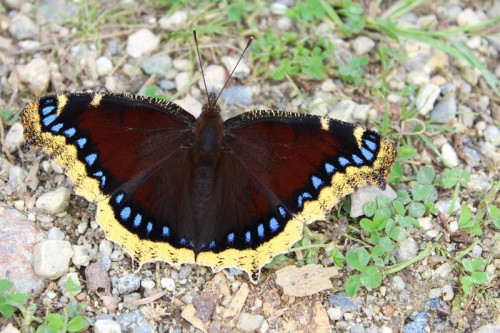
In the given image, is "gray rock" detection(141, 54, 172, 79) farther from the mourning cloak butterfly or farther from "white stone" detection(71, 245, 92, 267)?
"white stone" detection(71, 245, 92, 267)

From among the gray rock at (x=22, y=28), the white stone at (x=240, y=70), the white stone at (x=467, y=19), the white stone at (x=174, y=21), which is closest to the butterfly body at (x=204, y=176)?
the white stone at (x=240, y=70)

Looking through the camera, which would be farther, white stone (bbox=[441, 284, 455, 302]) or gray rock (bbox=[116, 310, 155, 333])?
white stone (bbox=[441, 284, 455, 302])

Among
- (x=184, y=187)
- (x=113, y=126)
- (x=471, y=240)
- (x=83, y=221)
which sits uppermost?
(x=113, y=126)

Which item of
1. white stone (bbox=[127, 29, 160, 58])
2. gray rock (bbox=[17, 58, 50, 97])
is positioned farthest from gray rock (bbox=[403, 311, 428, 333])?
gray rock (bbox=[17, 58, 50, 97])

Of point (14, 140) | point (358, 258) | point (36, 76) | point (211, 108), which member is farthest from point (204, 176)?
point (36, 76)

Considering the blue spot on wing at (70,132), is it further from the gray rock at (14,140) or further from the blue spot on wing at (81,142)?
the gray rock at (14,140)

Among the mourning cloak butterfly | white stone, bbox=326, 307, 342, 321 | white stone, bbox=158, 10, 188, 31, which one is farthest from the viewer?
white stone, bbox=158, 10, 188, 31

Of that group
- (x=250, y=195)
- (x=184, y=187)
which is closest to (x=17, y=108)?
(x=184, y=187)

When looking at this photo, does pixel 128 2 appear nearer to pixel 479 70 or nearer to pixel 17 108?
pixel 17 108
